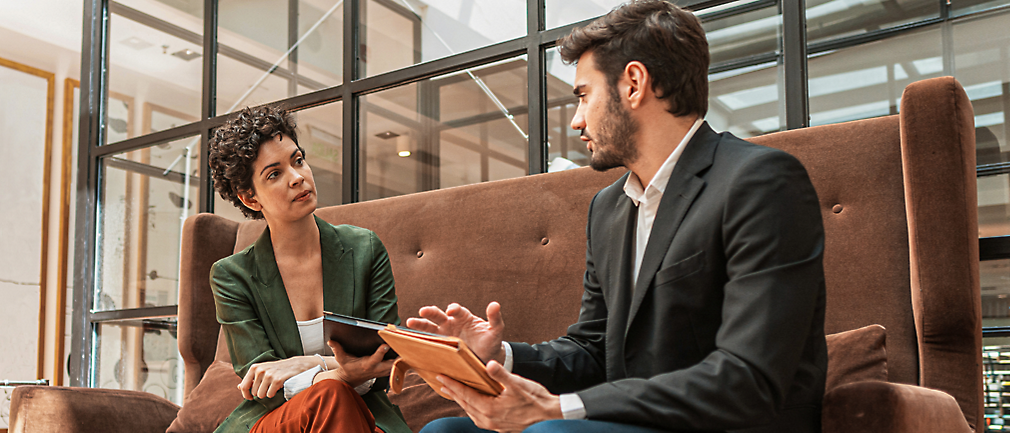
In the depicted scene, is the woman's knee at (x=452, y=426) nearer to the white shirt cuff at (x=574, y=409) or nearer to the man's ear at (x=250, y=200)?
the white shirt cuff at (x=574, y=409)

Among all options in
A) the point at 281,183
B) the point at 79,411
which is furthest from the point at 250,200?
the point at 79,411

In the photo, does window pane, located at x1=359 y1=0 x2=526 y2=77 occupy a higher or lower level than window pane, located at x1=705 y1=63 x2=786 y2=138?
higher

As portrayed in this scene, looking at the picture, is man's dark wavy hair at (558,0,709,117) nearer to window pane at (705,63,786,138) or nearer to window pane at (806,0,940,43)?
window pane at (705,63,786,138)

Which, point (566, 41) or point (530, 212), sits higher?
point (566, 41)

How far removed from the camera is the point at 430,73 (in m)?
3.15

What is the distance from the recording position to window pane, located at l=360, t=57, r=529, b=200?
9.52 feet

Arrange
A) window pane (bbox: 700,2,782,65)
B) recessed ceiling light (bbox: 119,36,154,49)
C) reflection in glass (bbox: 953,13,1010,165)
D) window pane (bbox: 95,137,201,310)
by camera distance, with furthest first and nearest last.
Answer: recessed ceiling light (bbox: 119,36,154,49) → window pane (bbox: 95,137,201,310) → window pane (bbox: 700,2,782,65) → reflection in glass (bbox: 953,13,1010,165)

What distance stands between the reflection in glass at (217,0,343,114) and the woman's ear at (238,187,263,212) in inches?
61.6

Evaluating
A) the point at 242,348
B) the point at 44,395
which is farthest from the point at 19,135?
the point at 242,348

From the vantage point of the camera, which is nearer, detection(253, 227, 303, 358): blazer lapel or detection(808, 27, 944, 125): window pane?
detection(253, 227, 303, 358): blazer lapel

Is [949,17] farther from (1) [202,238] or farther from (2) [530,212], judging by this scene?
(1) [202,238]

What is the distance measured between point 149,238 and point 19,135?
327 centimetres

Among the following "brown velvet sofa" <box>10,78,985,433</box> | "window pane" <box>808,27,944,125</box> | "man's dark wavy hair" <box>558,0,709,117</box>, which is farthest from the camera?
"window pane" <box>808,27,944,125</box>

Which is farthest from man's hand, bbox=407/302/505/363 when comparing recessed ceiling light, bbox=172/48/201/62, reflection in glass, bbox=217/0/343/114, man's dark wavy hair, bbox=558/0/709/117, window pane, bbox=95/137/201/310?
recessed ceiling light, bbox=172/48/201/62
